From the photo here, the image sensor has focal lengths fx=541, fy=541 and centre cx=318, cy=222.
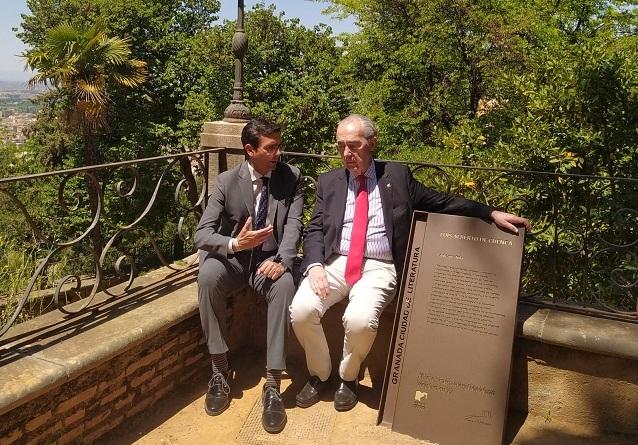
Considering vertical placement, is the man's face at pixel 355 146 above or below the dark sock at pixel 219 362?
above

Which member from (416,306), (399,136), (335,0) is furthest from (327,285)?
(335,0)

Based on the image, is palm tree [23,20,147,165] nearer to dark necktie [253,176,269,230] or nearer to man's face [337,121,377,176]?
dark necktie [253,176,269,230]

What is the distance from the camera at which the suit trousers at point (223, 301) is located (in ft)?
10.5

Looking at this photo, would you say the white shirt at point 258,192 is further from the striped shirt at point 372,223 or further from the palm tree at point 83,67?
the palm tree at point 83,67

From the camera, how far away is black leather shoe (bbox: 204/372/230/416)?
3238 millimetres

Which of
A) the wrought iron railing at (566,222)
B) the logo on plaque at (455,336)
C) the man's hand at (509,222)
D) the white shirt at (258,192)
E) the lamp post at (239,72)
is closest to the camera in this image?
the logo on plaque at (455,336)

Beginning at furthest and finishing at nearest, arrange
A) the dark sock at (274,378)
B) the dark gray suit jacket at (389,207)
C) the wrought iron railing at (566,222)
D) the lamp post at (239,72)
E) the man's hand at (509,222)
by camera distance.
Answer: the wrought iron railing at (566,222), the lamp post at (239,72), the dark gray suit jacket at (389,207), the dark sock at (274,378), the man's hand at (509,222)

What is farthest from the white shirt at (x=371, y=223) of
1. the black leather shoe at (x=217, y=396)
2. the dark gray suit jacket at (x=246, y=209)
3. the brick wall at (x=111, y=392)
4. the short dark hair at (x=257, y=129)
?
the brick wall at (x=111, y=392)

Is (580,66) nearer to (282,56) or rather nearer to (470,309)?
(470,309)

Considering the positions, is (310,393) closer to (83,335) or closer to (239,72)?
(83,335)

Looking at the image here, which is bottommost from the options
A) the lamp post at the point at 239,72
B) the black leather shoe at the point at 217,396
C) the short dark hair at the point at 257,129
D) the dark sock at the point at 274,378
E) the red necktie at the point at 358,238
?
the black leather shoe at the point at 217,396

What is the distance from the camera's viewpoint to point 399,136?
16.4 metres

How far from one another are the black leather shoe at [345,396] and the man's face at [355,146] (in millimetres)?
1306

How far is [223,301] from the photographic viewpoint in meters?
3.28
